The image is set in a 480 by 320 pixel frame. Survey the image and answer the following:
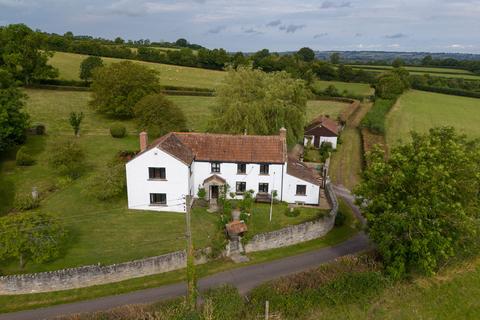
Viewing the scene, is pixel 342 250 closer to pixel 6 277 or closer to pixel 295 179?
pixel 295 179

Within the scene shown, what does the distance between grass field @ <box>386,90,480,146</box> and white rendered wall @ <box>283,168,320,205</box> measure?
2828cm

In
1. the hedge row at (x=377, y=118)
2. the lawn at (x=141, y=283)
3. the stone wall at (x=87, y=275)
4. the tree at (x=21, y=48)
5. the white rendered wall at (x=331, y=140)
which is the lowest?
the lawn at (x=141, y=283)

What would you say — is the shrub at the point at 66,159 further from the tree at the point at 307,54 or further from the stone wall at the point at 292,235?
the tree at the point at 307,54

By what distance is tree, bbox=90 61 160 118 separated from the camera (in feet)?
212

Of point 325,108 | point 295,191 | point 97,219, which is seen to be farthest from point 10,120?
point 325,108

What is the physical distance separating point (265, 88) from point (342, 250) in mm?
24603

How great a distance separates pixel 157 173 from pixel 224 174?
6614 millimetres

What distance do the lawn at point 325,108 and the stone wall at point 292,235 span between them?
47100mm

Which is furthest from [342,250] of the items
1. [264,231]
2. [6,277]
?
[6,277]

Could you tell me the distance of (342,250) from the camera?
31047 millimetres

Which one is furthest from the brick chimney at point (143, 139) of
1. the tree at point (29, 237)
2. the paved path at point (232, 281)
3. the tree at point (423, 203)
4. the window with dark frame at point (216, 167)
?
the tree at point (423, 203)

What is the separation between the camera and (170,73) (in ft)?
350

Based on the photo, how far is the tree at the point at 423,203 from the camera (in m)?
23.4

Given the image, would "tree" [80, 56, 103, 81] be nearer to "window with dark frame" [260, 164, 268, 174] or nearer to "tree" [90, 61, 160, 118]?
"tree" [90, 61, 160, 118]
